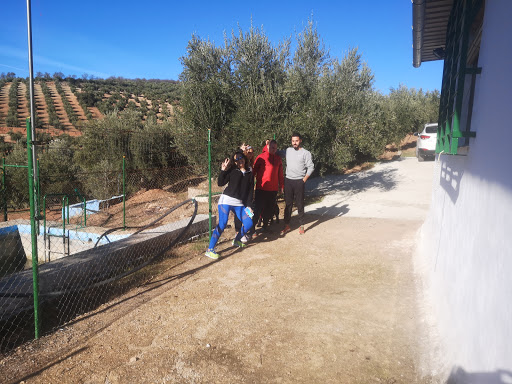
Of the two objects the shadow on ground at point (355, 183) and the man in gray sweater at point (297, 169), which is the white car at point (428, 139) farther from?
the man in gray sweater at point (297, 169)

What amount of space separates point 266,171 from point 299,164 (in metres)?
0.60

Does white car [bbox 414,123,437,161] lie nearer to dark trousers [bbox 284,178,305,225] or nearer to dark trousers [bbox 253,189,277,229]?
dark trousers [bbox 284,178,305,225]

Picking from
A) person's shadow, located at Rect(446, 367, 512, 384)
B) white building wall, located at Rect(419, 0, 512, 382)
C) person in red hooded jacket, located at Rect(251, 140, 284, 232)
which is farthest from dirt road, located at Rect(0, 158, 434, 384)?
person in red hooded jacket, located at Rect(251, 140, 284, 232)

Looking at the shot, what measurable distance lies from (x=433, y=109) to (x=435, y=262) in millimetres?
A: 29549

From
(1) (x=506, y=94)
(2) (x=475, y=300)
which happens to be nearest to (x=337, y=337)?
(2) (x=475, y=300)

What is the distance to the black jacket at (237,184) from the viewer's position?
5.43 meters

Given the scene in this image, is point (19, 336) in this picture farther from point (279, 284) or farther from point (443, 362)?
point (443, 362)

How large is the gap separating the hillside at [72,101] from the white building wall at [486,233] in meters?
26.2

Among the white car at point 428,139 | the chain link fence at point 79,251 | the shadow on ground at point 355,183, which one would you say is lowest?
the chain link fence at point 79,251

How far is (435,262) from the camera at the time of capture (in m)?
4.00

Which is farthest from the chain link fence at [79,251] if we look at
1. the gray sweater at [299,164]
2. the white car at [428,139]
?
the white car at [428,139]

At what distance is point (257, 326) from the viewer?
3527 mm

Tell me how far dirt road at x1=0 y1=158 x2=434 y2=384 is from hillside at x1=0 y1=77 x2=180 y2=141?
23.9 metres

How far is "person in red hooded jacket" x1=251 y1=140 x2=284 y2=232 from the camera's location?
646cm
